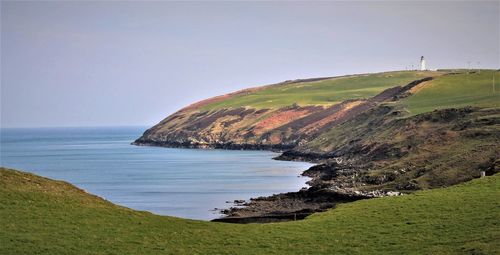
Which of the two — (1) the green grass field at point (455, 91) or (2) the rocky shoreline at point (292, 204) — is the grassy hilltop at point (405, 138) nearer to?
(1) the green grass field at point (455, 91)

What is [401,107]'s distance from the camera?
408 ft

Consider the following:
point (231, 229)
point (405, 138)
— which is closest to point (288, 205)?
point (405, 138)

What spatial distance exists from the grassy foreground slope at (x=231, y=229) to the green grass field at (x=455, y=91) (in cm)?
8017

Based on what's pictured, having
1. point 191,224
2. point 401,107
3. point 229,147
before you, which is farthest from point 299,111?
point 191,224

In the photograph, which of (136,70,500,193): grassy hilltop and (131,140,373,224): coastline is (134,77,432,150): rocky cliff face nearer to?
(136,70,500,193): grassy hilltop

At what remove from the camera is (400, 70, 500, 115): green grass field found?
11975 centimetres

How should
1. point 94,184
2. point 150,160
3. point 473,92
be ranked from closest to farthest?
1. point 94,184
2. point 473,92
3. point 150,160

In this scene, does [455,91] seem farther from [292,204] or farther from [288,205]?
[288,205]

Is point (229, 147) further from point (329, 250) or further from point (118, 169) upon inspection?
point (329, 250)

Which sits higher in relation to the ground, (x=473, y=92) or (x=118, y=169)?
(x=473, y=92)

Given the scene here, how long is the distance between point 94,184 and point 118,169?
87.5ft

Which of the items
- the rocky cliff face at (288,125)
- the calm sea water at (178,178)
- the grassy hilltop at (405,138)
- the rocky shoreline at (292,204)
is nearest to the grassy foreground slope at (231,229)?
the rocky shoreline at (292,204)

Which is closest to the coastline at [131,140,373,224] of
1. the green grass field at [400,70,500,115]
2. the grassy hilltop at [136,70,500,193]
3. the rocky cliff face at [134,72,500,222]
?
the rocky cliff face at [134,72,500,222]

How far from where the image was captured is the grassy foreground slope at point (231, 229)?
2923 centimetres
